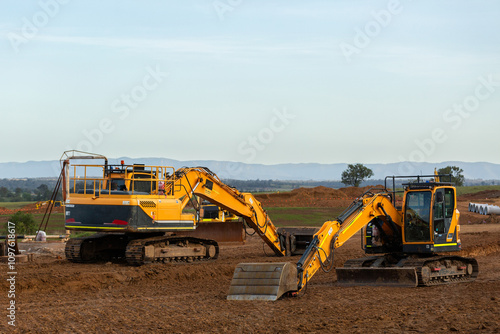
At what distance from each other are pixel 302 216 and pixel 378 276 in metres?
36.0

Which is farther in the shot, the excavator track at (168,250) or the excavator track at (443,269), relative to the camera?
the excavator track at (168,250)

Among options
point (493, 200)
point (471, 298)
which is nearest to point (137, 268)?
point (471, 298)

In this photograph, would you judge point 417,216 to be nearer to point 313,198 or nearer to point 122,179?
point 122,179

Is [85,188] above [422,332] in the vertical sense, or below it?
above

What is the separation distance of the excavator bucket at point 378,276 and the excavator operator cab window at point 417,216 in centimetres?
152

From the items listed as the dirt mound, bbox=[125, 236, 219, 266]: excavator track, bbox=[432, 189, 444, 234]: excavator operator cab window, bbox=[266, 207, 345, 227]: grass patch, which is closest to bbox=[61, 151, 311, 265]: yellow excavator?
bbox=[125, 236, 219, 266]: excavator track

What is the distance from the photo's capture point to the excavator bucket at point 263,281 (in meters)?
13.3

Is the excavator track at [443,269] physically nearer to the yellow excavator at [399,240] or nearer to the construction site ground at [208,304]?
the yellow excavator at [399,240]

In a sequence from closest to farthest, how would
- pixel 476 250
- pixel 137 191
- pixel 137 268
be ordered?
pixel 137 268 < pixel 137 191 < pixel 476 250

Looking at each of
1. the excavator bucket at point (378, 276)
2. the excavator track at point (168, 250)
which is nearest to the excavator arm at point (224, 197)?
the excavator track at point (168, 250)

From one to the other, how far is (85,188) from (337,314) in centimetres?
1001

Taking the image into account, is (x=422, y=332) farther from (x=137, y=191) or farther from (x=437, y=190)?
(x=137, y=191)

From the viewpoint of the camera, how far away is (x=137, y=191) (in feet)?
64.6

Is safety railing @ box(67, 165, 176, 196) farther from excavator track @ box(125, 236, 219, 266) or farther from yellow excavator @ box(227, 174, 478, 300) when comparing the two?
yellow excavator @ box(227, 174, 478, 300)
